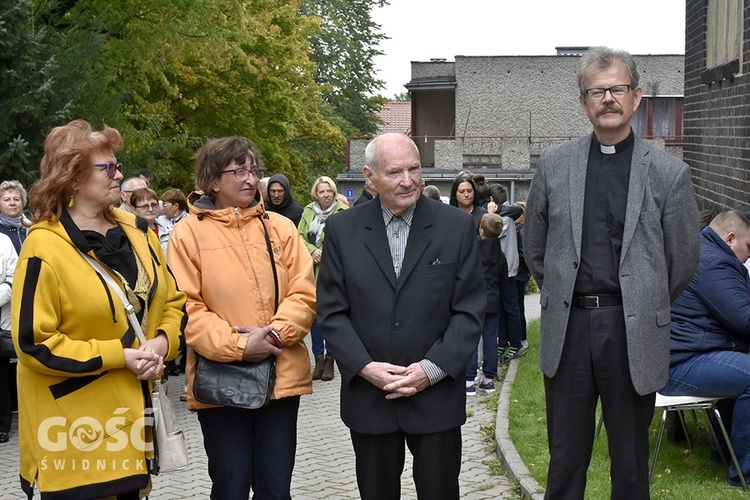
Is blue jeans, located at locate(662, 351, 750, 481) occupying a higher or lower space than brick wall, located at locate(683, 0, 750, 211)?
lower

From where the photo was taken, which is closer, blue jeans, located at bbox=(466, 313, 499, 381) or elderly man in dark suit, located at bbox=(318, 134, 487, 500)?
elderly man in dark suit, located at bbox=(318, 134, 487, 500)

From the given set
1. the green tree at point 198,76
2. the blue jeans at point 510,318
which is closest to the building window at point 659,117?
the green tree at point 198,76

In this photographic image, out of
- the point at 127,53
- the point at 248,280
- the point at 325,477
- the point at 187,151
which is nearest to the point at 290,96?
the point at 187,151

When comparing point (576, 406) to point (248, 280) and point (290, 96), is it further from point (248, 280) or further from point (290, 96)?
point (290, 96)

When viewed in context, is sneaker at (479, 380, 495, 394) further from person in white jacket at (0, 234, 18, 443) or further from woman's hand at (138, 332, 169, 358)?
woman's hand at (138, 332, 169, 358)

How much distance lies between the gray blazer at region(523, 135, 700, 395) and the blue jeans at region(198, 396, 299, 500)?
4.43 ft

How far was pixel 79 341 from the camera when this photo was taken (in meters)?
4.66

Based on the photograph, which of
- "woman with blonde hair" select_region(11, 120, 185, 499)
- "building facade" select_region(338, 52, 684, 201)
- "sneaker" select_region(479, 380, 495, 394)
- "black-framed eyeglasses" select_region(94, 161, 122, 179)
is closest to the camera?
"woman with blonde hair" select_region(11, 120, 185, 499)

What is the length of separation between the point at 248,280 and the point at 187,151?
2309 centimetres

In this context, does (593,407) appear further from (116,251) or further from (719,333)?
(116,251)

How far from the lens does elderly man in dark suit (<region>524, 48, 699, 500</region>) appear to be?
5.14m


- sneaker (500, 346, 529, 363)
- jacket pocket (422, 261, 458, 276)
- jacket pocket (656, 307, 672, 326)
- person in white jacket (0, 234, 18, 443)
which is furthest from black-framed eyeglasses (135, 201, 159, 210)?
jacket pocket (656, 307, 672, 326)

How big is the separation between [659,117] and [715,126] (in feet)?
106

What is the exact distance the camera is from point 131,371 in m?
4.82
